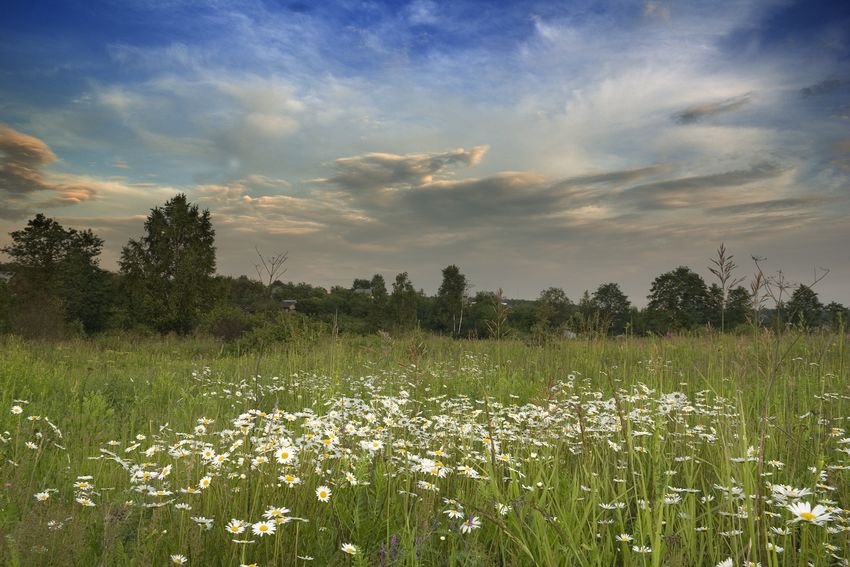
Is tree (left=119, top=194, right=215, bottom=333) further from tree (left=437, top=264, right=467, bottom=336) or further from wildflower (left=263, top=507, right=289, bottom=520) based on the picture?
wildflower (left=263, top=507, right=289, bottom=520)

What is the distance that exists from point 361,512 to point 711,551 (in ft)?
5.89

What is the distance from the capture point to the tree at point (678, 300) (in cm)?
1812

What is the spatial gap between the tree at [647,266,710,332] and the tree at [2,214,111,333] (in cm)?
3553

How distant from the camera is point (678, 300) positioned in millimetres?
20250

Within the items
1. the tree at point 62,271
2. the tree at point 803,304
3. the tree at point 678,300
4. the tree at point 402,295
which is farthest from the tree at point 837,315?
the tree at point 62,271

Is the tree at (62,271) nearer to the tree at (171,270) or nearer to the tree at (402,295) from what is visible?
the tree at (171,270)

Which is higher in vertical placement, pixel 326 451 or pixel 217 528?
pixel 326 451

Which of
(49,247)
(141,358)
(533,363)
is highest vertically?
(49,247)

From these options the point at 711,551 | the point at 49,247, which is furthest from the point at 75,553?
the point at 49,247

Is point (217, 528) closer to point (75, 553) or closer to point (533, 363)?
point (75, 553)

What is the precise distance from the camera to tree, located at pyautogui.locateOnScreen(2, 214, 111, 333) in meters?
37.8

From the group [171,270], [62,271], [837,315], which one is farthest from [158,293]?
[837,315]

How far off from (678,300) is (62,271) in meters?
41.2

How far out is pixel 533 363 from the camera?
10398 millimetres
